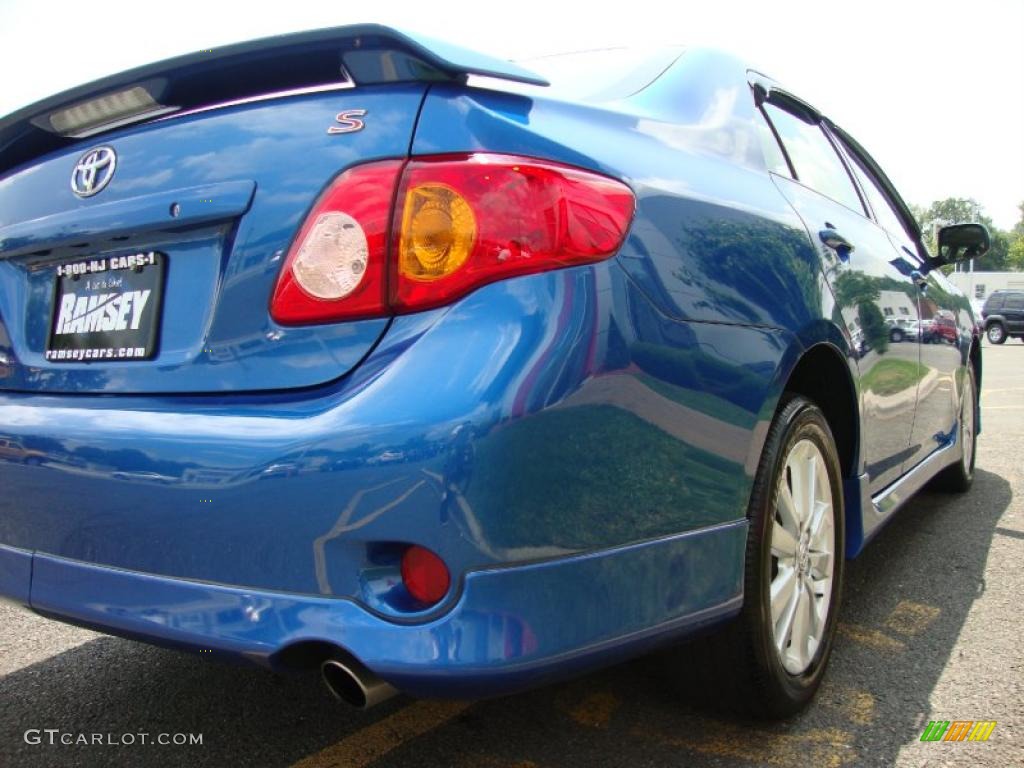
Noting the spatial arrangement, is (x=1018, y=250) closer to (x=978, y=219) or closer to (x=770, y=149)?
(x=978, y=219)

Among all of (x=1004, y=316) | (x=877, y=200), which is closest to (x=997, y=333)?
(x=1004, y=316)

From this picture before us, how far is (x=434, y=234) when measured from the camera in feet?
4.72

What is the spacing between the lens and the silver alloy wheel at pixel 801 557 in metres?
2.01

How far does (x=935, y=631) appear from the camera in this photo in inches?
104

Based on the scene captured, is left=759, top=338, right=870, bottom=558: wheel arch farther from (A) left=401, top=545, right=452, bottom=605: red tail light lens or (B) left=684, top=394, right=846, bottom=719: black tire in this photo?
(A) left=401, top=545, right=452, bottom=605: red tail light lens

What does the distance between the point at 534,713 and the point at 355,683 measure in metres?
0.80

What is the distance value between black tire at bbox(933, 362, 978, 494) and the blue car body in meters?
2.92

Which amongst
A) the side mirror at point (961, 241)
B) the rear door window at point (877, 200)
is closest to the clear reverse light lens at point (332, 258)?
the rear door window at point (877, 200)

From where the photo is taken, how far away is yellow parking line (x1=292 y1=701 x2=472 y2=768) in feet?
6.25

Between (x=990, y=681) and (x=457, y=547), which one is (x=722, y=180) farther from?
(x=990, y=681)

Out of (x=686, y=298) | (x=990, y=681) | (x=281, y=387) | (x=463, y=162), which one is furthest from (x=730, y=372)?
(x=990, y=681)

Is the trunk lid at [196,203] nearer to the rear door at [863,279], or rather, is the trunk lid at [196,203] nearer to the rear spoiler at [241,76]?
the rear spoiler at [241,76]

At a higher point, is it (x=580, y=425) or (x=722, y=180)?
(x=722, y=180)

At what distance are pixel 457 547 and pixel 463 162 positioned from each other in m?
0.59
